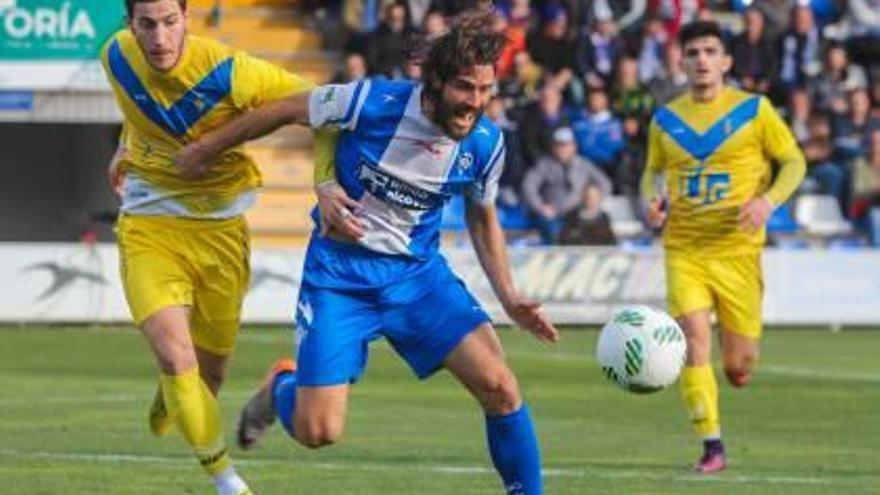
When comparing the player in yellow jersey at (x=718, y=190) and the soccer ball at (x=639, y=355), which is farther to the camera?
the player in yellow jersey at (x=718, y=190)

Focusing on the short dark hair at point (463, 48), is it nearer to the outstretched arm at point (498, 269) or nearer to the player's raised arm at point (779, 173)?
the outstretched arm at point (498, 269)

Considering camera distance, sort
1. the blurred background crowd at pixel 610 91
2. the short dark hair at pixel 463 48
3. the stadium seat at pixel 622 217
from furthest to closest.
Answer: the stadium seat at pixel 622 217, the blurred background crowd at pixel 610 91, the short dark hair at pixel 463 48

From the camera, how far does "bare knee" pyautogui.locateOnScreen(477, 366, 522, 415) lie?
33.0 feet

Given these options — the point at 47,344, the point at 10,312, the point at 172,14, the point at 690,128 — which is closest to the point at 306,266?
the point at 172,14

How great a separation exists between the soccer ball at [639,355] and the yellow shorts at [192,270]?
5.80 ft

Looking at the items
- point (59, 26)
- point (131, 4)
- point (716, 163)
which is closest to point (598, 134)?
point (59, 26)

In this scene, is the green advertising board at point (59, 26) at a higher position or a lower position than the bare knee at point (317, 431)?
lower

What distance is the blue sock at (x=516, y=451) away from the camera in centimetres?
1012

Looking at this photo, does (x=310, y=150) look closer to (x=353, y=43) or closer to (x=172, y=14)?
(x=353, y=43)

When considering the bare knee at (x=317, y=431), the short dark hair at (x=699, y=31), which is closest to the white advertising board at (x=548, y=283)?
the short dark hair at (x=699, y=31)

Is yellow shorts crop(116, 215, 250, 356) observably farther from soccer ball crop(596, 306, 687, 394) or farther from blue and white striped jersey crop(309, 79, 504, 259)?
soccer ball crop(596, 306, 687, 394)

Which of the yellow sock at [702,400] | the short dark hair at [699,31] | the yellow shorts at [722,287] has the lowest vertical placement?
the yellow sock at [702,400]

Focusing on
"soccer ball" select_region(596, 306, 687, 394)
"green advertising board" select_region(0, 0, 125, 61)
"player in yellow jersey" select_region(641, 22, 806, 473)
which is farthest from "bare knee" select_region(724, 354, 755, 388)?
"green advertising board" select_region(0, 0, 125, 61)

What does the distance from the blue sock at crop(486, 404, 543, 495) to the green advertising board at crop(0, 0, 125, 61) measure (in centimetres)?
1822
